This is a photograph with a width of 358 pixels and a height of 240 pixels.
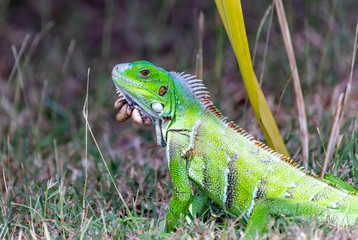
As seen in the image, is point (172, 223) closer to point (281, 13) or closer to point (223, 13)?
point (223, 13)

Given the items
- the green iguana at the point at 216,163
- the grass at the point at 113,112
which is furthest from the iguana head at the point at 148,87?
the grass at the point at 113,112

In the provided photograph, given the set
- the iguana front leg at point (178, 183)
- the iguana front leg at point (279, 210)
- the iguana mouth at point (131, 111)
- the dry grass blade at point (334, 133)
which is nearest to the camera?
the iguana front leg at point (279, 210)

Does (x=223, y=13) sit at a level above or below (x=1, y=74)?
above

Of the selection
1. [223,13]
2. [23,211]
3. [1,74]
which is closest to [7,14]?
[1,74]

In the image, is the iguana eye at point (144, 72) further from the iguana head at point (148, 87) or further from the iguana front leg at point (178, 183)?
the iguana front leg at point (178, 183)

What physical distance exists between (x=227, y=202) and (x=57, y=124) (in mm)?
3107

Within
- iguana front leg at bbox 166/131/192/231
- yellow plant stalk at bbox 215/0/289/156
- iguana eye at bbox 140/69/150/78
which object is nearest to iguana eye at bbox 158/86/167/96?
iguana eye at bbox 140/69/150/78

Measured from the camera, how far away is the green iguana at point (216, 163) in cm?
289

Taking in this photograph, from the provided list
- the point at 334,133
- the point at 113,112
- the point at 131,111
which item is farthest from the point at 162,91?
the point at 113,112

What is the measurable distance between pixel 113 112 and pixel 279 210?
3542 millimetres

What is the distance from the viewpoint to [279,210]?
2.85m

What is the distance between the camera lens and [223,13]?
3.25m

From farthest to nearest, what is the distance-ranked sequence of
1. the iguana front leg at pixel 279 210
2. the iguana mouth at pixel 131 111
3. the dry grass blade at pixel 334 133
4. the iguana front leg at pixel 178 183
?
the dry grass blade at pixel 334 133 < the iguana mouth at pixel 131 111 < the iguana front leg at pixel 178 183 < the iguana front leg at pixel 279 210

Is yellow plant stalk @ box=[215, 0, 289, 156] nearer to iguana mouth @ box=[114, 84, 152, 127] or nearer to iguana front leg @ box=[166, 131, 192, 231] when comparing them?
iguana front leg @ box=[166, 131, 192, 231]
